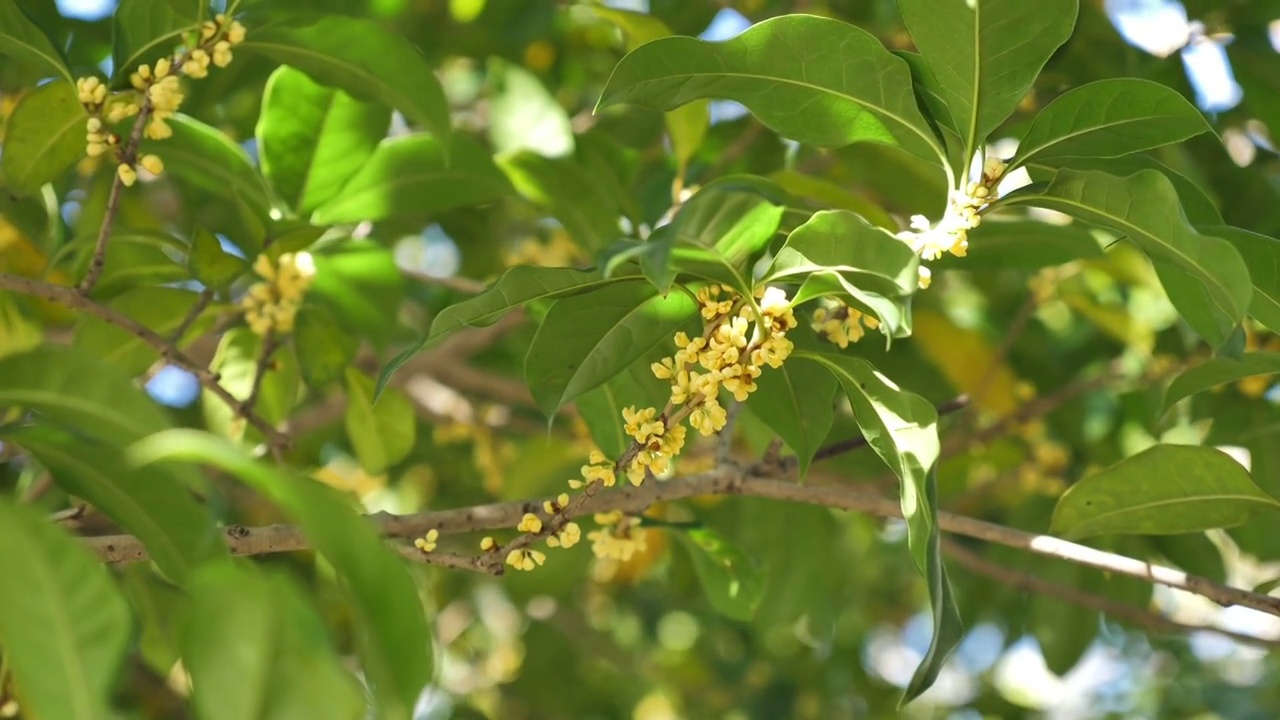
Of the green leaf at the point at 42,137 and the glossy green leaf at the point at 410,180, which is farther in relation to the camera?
the glossy green leaf at the point at 410,180

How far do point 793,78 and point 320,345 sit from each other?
0.75 m

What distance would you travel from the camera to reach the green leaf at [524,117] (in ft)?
5.53

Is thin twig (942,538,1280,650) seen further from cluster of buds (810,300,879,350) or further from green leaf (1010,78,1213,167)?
green leaf (1010,78,1213,167)

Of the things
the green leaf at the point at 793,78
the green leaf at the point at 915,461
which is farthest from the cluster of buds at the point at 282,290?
the green leaf at the point at 915,461

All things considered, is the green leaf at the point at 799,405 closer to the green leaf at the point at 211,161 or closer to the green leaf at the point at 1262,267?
the green leaf at the point at 1262,267

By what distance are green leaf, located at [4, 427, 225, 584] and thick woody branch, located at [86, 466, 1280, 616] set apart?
6 centimetres

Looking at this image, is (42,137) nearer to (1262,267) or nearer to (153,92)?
(153,92)

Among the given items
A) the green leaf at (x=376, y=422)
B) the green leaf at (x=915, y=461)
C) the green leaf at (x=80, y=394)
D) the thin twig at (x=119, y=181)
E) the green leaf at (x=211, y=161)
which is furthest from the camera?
the green leaf at (x=376, y=422)

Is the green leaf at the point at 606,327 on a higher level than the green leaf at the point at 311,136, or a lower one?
higher

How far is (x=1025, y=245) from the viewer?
153cm

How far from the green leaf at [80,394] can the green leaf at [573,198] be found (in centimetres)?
79

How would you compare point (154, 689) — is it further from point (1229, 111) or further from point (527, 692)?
point (1229, 111)

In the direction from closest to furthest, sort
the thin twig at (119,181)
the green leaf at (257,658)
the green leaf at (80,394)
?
the green leaf at (257,658), the green leaf at (80,394), the thin twig at (119,181)

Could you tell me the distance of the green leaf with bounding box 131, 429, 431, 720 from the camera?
65 centimetres
